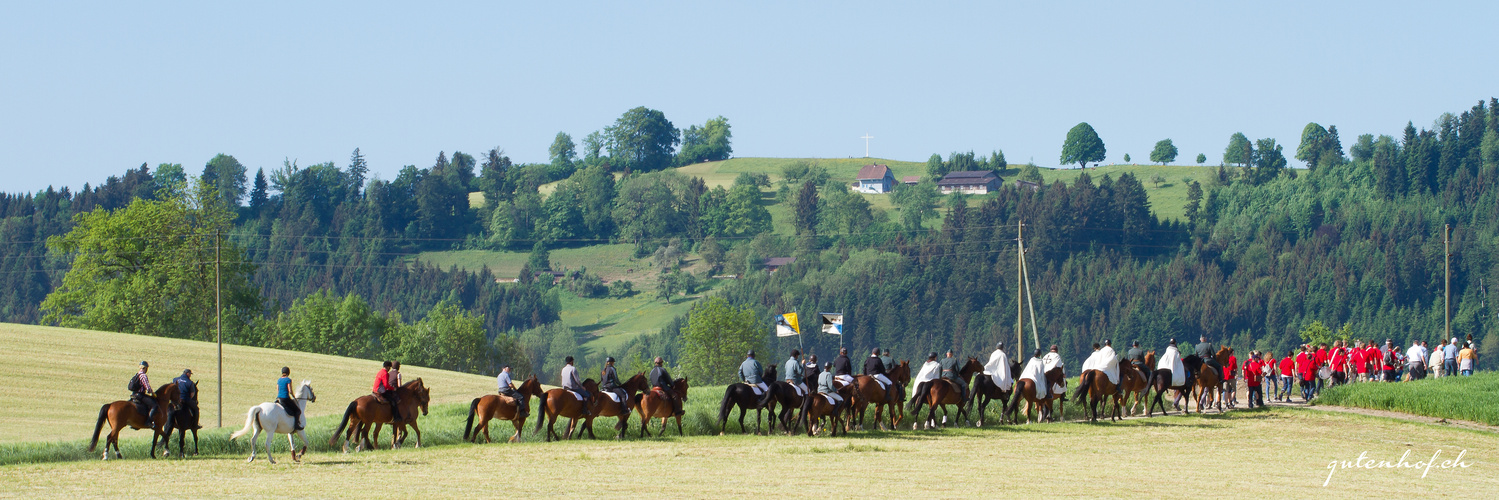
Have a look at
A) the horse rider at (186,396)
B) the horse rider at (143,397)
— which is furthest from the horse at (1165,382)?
the horse rider at (143,397)

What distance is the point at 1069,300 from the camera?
7116 inches

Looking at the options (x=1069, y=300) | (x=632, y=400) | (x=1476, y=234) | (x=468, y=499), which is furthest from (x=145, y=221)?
(x=1476, y=234)

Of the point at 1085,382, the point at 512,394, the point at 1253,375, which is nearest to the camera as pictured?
the point at 512,394

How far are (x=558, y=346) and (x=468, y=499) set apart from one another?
163 metres

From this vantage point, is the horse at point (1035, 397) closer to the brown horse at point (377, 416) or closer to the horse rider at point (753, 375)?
the horse rider at point (753, 375)

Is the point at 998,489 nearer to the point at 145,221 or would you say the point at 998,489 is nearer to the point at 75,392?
the point at 75,392

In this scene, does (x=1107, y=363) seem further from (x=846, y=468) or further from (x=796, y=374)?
(x=846, y=468)

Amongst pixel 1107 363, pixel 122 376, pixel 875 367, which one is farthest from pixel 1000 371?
A: pixel 122 376

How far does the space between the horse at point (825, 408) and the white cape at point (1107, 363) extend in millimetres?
6673

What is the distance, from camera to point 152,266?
9275cm

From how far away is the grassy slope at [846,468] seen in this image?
21188 mm

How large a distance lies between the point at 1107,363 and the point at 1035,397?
7.40 feet

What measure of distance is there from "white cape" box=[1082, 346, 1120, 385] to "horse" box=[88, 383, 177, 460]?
20.2 metres

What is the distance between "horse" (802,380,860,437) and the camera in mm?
30281
